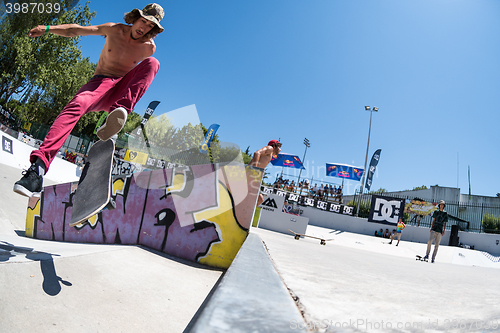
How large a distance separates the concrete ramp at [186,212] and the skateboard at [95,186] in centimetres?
163

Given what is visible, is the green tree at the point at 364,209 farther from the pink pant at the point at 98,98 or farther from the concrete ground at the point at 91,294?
the pink pant at the point at 98,98

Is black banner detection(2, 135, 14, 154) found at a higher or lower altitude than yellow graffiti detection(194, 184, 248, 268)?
higher

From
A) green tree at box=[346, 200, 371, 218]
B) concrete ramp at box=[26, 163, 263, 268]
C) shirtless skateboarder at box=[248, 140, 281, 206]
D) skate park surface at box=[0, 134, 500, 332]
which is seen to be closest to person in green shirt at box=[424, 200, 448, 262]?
shirtless skateboarder at box=[248, 140, 281, 206]

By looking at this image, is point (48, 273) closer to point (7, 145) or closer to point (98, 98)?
point (98, 98)

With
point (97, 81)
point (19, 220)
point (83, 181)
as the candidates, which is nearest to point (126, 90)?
point (97, 81)

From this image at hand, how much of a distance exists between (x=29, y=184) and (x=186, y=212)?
244cm

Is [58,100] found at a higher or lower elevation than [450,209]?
higher

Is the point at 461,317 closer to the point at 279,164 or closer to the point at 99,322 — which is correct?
the point at 99,322

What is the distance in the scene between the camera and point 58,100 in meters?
30.5

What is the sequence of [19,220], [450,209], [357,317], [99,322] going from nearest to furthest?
[357,317], [99,322], [19,220], [450,209]

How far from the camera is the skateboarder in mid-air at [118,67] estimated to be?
2701mm

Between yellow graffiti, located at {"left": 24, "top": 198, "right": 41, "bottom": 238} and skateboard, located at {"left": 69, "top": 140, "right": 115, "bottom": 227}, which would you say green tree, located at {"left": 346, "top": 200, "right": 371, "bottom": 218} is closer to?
yellow graffiti, located at {"left": 24, "top": 198, "right": 41, "bottom": 238}

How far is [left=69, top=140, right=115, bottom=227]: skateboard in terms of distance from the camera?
2588 millimetres

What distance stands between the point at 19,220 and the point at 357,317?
8.46m
